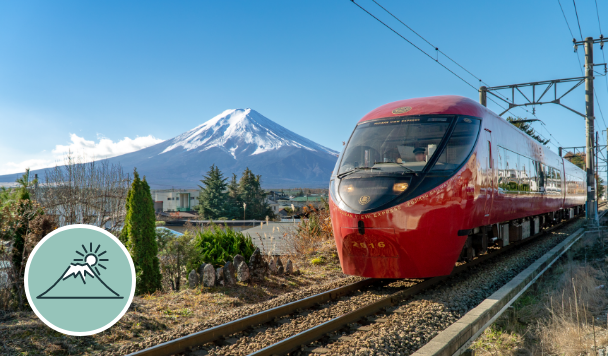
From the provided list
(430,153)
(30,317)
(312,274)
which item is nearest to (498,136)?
(430,153)

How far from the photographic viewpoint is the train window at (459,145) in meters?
7.16

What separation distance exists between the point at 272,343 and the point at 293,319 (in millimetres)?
935

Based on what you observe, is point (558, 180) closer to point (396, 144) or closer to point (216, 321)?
point (396, 144)

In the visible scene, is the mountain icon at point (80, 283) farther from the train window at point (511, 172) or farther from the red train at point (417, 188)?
the train window at point (511, 172)

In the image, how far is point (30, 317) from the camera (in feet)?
19.6

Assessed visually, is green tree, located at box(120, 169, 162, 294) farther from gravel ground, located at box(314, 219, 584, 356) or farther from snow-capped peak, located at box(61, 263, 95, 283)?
gravel ground, located at box(314, 219, 584, 356)

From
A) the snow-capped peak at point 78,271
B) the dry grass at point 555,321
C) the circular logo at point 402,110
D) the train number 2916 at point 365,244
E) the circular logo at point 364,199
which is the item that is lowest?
the dry grass at point 555,321

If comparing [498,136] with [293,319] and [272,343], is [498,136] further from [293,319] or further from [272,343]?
[272,343]

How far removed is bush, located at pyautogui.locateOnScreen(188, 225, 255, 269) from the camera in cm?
930

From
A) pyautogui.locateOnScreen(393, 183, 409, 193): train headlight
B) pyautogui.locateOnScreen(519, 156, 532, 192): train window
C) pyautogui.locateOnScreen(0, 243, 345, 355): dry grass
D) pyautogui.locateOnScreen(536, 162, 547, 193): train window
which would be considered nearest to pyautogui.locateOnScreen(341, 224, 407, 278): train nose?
pyautogui.locateOnScreen(393, 183, 409, 193): train headlight

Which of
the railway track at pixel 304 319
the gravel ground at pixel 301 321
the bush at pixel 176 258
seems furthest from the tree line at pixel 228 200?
the gravel ground at pixel 301 321

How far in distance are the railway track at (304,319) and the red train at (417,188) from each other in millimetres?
469

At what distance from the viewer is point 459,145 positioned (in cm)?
747

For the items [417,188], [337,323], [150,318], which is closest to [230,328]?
[337,323]
